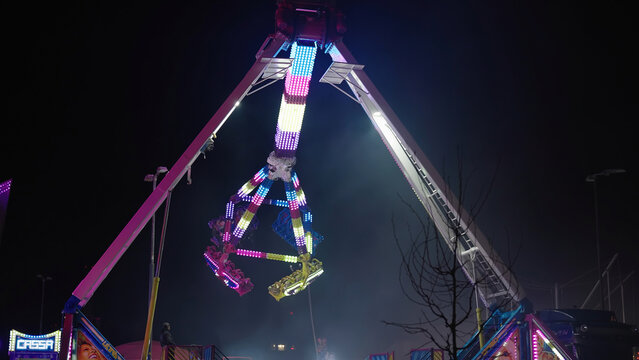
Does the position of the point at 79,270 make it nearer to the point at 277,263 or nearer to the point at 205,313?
the point at 205,313

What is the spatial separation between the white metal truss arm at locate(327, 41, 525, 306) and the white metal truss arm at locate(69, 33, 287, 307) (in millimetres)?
2066

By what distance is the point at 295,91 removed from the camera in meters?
17.6

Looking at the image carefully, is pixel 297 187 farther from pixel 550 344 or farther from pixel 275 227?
pixel 550 344

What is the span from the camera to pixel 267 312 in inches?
1528

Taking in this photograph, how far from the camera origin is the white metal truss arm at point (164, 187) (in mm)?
13750

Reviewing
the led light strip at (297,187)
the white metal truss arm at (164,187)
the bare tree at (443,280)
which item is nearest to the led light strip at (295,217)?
the led light strip at (297,187)

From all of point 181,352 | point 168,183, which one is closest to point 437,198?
point 168,183

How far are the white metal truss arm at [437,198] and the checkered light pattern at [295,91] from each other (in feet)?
2.63

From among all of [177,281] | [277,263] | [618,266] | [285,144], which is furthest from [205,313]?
[618,266]

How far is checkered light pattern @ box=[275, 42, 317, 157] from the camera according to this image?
16.1 meters

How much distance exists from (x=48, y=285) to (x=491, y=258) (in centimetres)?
3696

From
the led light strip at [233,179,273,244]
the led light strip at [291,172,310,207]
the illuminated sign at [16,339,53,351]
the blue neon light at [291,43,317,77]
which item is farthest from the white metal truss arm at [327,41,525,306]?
the illuminated sign at [16,339,53,351]

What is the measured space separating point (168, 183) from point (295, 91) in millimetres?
5172

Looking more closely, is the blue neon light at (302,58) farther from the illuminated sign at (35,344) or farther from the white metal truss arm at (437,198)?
the illuminated sign at (35,344)
